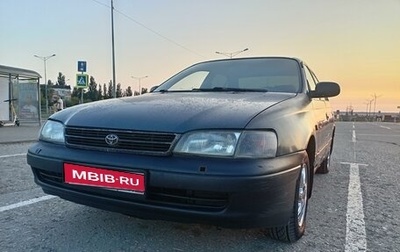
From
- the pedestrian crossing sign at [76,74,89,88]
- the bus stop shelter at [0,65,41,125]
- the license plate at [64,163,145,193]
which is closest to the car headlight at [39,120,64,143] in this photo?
the license plate at [64,163,145,193]

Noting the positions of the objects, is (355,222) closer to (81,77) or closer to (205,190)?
(205,190)

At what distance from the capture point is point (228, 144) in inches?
80.8

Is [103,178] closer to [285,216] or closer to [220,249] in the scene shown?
[220,249]

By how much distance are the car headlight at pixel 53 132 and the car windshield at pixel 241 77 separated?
4.48ft

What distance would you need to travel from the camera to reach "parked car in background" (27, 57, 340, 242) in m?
1.99

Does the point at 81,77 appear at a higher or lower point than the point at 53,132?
higher

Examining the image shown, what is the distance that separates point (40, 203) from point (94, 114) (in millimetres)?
1493

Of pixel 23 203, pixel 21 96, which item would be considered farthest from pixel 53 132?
pixel 21 96

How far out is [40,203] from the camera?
135 inches

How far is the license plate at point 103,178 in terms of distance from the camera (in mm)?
2080

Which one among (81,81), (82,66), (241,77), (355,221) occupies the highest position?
(82,66)

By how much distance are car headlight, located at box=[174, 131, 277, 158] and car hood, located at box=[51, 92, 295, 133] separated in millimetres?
53

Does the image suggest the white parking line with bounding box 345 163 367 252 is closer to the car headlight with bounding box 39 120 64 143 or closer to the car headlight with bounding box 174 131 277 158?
the car headlight with bounding box 174 131 277 158

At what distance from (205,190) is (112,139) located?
69 cm
